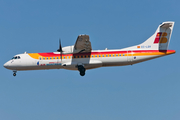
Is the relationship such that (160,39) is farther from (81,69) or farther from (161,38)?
(81,69)

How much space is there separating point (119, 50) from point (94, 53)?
8.23 ft

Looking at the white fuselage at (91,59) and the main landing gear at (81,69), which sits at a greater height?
the white fuselage at (91,59)

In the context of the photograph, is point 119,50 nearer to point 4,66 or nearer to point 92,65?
point 92,65

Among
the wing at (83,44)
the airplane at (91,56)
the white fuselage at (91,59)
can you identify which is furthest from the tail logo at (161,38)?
the wing at (83,44)

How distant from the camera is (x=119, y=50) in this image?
31297 mm

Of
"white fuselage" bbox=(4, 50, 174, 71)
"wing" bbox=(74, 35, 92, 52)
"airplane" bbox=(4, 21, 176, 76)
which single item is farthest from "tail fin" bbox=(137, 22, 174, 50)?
"wing" bbox=(74, 35, 92, 52)

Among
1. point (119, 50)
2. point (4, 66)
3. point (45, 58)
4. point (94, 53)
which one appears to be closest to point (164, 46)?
point (119, 50)

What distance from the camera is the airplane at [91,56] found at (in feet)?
101

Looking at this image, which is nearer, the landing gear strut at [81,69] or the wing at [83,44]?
the wing at [83,44]

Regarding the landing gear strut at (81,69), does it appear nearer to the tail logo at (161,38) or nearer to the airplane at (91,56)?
the airplane at (91,56)

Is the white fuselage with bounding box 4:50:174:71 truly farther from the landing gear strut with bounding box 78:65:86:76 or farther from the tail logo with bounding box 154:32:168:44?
the tail logo with bounding box 154:32:168:44

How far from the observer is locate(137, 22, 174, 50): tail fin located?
31.8 metres

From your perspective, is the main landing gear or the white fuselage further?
the white fuselage

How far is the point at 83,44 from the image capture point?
98.8ft
